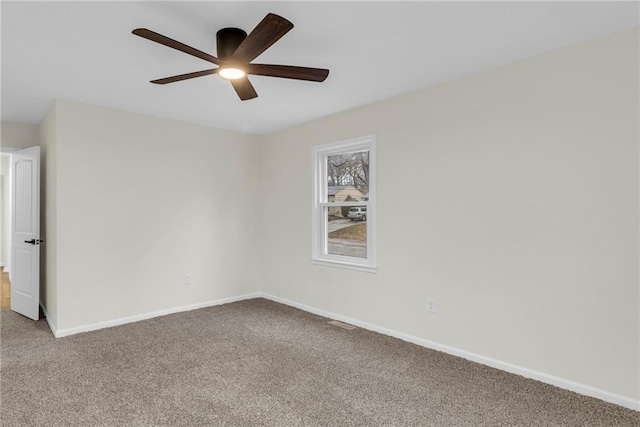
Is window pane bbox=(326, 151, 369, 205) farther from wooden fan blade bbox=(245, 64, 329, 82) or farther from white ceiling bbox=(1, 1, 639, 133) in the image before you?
wooden fan blade bbox=(245, 64, 329, 82)

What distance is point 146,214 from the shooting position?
4.21 meters

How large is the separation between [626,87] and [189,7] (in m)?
2.65

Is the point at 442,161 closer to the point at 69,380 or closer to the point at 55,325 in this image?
the point at 69,380

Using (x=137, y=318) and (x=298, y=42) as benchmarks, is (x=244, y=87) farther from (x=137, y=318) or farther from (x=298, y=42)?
(x=137, y=318)

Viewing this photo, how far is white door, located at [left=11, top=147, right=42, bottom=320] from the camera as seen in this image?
410cm

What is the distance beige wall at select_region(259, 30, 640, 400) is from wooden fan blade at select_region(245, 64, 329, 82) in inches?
55.6

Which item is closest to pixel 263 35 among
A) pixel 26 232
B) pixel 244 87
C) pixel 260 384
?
pixel 244 87

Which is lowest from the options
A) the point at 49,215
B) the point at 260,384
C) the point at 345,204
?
the point at 260,384

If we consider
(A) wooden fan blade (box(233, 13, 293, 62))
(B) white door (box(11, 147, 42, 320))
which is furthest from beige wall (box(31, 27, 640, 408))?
(A) wooden fan blade (box(233, 13, 293, 62))

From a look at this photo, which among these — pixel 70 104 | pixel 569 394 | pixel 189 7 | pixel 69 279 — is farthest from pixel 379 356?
pixel 70 104

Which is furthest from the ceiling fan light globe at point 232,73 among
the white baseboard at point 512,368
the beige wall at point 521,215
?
the white baseboard at point 512,368

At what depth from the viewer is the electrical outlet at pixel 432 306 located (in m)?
3.28

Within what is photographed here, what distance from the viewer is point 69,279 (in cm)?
366

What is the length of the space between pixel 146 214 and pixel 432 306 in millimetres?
3206
